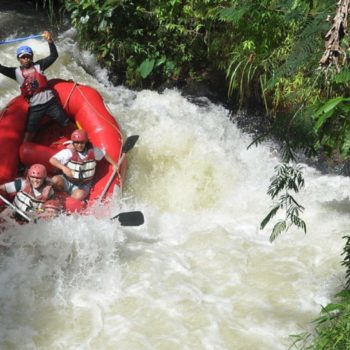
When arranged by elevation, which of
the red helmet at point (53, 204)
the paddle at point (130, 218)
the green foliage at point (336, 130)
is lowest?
the paddle at point (130, 218)

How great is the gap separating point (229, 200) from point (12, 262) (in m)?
1.98

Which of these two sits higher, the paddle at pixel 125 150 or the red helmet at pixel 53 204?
the red helmet at pixel 53 204

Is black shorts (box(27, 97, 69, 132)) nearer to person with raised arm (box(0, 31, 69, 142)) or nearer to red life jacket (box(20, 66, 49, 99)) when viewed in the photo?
person with raised arm (box(0, 31, 69, 142))

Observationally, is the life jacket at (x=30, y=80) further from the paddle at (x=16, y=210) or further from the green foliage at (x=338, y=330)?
the green foliage at (x=338, y=330)

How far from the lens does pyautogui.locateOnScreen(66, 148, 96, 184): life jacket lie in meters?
4.24

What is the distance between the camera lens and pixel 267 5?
4617mm

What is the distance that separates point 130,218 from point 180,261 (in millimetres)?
586

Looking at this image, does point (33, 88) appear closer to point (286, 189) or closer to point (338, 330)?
point (286, 189)

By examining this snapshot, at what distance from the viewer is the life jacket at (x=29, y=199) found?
3889 millimetres

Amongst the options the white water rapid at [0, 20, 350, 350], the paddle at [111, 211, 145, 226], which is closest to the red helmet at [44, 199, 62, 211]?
the white water rapid at [0, 20, 350, 350]

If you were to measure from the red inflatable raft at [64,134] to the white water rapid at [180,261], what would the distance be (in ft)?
0.94

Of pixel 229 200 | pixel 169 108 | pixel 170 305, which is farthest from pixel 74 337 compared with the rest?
pixel 169 108

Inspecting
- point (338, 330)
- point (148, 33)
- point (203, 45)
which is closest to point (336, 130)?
point (338, 330)

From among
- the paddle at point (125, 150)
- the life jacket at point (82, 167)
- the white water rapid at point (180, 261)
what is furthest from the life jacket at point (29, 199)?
the paddle at point (125, 150)
